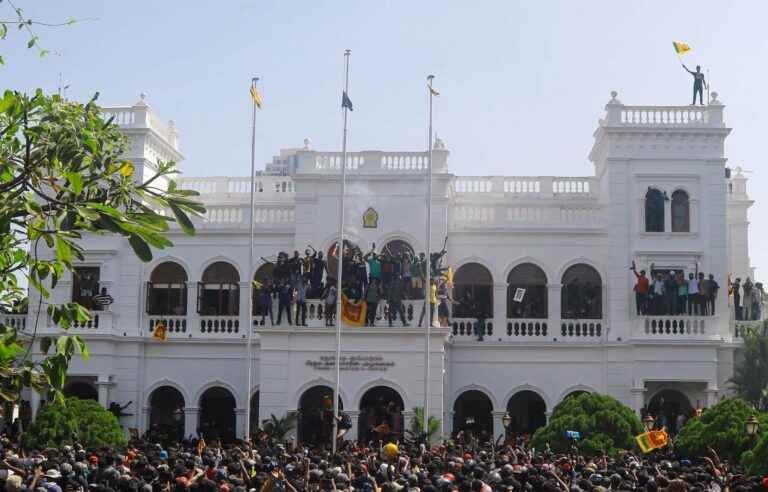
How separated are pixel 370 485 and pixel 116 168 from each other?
7.06m

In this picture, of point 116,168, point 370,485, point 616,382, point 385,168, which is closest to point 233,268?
point 385,168

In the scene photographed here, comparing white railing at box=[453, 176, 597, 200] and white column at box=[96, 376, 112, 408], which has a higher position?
white railing at box=[453, 176, 597, 200]

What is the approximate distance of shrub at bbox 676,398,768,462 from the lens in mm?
23422

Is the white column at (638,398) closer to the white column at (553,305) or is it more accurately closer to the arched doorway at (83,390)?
the white column at (553,305)

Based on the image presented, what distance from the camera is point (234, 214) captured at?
1478 inches

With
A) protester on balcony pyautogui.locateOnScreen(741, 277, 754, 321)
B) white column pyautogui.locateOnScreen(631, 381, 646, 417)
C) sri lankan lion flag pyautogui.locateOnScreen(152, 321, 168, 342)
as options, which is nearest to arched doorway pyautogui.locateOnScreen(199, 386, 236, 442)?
sri lankan lion flag pyautogui.locateOnScreen(152, 321, 168, 342)

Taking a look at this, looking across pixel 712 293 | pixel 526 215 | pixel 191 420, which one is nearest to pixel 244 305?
pixel 191 420

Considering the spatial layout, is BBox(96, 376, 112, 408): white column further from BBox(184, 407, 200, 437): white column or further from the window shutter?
the window shutter

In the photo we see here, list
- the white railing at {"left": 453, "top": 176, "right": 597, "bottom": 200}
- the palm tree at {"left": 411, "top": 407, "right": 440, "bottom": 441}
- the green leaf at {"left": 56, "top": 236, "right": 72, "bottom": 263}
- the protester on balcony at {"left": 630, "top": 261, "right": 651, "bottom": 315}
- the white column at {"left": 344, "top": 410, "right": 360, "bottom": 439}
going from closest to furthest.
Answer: the green leaf at {"left": 56, "top": 236, "right": 72, "bottom": 263}, the palm tree at {"left": 411, "top": 407, "right": 440, "bottom": 441}, the white column at {"left": 344, "top": 410, "right": 360, "bottom": 439}, the protester on balcony at {"left": 630, "top": 261, "right": 651, "bottom": 315}, the white railing at {"left": 453, "top": 176, "right": 597, "bottom": 200}

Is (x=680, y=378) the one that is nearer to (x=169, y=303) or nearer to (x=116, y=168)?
(x=169, y=303)

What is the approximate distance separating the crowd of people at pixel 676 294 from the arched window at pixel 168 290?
14.8 meters

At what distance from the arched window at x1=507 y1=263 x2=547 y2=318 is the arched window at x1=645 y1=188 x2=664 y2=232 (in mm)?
3738

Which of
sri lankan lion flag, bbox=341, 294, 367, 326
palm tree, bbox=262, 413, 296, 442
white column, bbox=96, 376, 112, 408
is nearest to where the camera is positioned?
palm tree, bbox=262, 413, 296, 442

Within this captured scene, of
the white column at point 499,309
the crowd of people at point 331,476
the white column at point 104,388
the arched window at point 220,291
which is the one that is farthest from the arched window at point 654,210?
the white column at point 104,388
